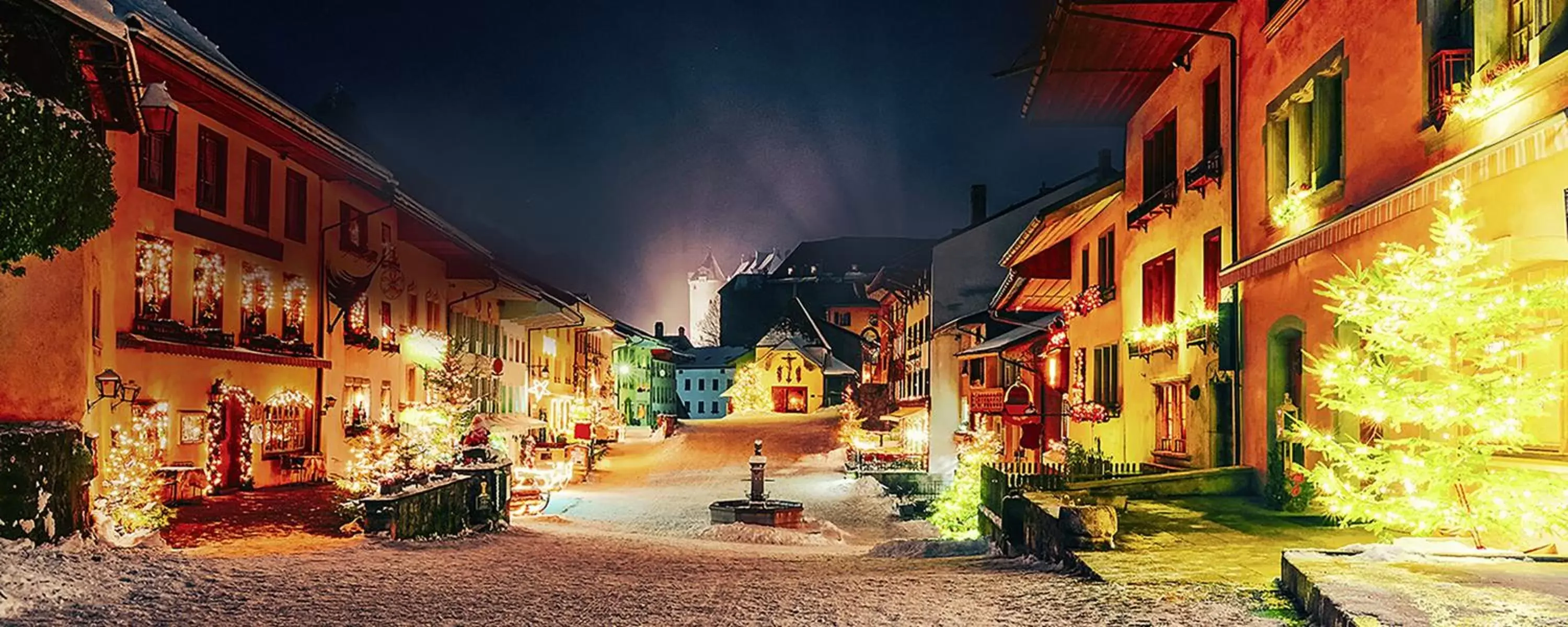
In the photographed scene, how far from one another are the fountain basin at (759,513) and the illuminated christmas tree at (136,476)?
35.9 ft

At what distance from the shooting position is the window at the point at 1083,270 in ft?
88.3

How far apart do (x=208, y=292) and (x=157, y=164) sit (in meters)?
2.69

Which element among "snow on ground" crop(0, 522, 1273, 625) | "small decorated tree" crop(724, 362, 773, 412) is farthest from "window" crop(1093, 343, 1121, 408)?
"small decorated tree" crop(724, 362, 773, 412)

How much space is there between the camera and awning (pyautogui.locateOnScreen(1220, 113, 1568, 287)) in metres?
7.86

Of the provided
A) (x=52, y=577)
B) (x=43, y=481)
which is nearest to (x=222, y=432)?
(x=43, y=481)

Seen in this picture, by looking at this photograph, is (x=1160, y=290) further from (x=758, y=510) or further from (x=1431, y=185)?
(x=1431, y=185)

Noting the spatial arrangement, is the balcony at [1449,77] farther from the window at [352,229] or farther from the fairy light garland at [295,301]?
the window at [352,229]

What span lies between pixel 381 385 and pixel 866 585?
22468mm

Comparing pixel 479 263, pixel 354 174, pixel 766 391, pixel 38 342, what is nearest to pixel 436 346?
pixel 479 263

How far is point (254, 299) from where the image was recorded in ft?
73.7

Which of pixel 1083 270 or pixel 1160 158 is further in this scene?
pixel 1083 270

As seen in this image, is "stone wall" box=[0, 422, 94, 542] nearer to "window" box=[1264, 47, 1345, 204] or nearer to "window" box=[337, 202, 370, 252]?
"window" box=[1264, 47, 1345, 204]

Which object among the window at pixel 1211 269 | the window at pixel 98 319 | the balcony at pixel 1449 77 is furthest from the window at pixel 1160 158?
the window at pixel 98 319

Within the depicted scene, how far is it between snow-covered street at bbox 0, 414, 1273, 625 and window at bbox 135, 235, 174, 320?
7.23 m
